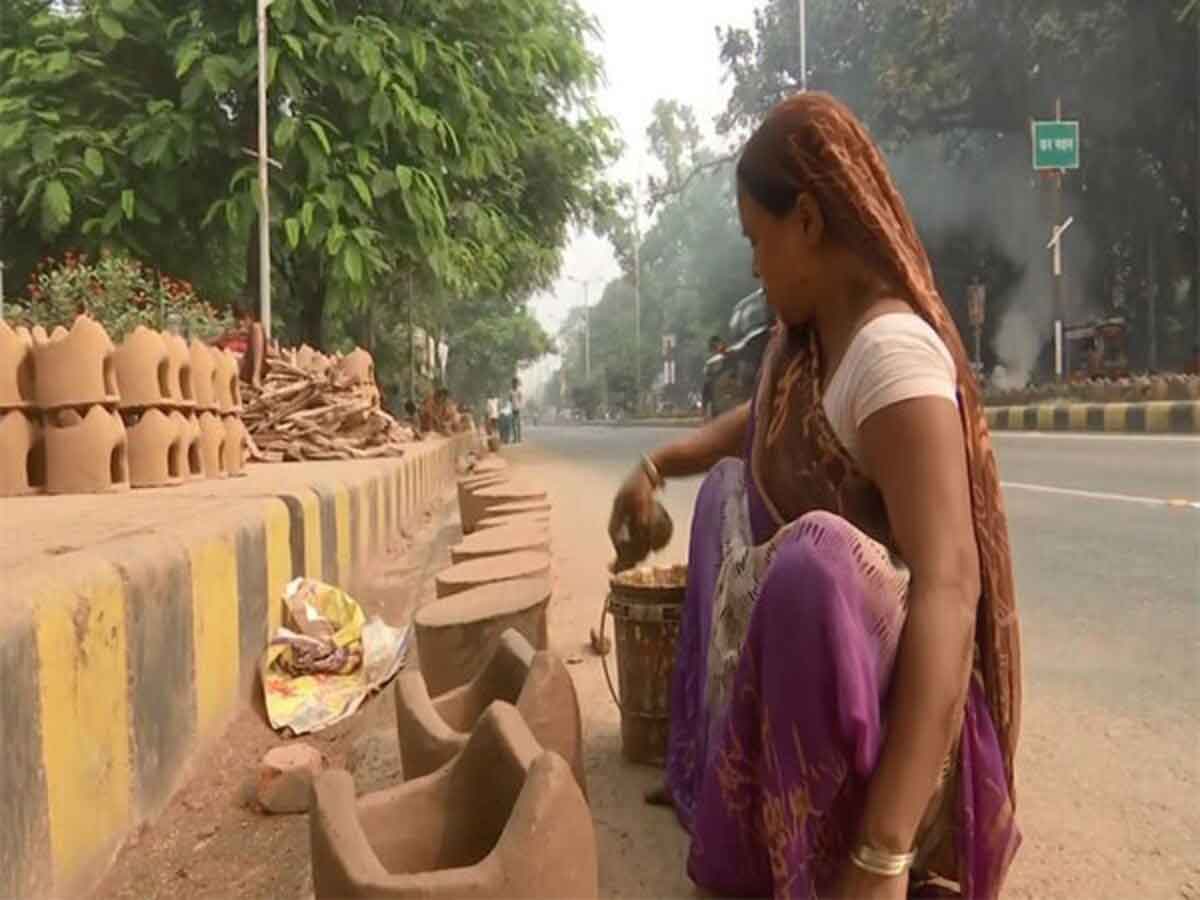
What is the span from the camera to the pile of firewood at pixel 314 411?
718 centimetres

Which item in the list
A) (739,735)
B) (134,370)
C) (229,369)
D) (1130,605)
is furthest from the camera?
(229,369)

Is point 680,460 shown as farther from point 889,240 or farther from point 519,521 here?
point 519,521

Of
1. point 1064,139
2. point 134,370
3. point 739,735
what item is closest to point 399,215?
point 134,370

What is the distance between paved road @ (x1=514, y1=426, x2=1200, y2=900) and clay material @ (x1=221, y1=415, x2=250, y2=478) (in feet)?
6.03

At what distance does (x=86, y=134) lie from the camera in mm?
10211

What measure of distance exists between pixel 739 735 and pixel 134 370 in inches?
139

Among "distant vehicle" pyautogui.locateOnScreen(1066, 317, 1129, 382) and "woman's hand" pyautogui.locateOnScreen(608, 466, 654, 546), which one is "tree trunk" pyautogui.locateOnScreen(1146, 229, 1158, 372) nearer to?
"distant vehicle" pyautogui.locateOnScreen(1066, 317, 1129, 382)

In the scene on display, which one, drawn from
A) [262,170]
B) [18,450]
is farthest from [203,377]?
[262,170]

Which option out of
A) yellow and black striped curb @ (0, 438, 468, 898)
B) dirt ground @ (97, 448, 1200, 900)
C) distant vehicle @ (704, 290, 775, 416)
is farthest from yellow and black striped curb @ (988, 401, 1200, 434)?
yellow and black striped curb @ (0, 438, 468, 898)

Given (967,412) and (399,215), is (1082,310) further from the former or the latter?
(967,412)

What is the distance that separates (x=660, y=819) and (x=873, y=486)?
0.92 meters

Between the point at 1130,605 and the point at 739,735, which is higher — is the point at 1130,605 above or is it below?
below

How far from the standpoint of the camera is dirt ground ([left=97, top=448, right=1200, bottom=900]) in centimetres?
190

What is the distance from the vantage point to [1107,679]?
3.12m
